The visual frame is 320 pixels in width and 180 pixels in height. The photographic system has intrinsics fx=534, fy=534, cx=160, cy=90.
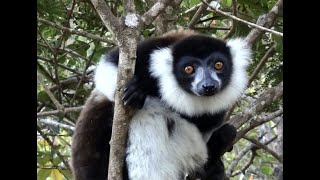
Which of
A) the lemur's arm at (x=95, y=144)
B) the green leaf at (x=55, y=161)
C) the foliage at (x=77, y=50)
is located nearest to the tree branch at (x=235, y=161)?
the foliage at (x=77, y=50)

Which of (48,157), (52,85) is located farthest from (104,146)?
(52,85)

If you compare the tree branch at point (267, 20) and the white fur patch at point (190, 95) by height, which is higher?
the tree branch at point (267, 20)

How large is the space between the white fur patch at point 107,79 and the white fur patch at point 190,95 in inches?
10.7

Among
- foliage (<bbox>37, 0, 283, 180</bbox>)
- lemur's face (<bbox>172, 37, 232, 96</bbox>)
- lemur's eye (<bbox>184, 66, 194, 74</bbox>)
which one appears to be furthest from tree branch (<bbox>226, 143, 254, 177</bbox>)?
lemur's eye (<bbox>184, 66, 194, 74</bbox>)

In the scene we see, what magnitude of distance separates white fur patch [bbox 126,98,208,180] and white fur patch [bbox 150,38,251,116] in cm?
10

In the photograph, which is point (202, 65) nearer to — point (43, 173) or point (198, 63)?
point (198, 63)

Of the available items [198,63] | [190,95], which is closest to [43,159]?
[190,95]

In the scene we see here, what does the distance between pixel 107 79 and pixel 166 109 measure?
476 millimetres

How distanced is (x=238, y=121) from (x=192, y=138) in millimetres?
367

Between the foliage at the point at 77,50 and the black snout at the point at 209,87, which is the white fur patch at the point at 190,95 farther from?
the foliage at the point at 77,50

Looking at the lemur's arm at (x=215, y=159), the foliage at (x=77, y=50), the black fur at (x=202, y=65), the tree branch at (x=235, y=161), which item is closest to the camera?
the black fur at (x=202, y=65)

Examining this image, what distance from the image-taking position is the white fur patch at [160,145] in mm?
3441
